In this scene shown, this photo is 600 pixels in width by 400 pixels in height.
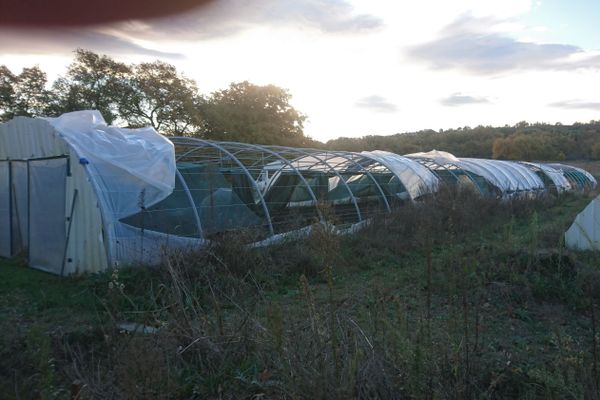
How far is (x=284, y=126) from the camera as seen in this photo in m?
34.4

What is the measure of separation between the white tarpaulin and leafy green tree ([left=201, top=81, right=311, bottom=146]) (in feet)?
71.1

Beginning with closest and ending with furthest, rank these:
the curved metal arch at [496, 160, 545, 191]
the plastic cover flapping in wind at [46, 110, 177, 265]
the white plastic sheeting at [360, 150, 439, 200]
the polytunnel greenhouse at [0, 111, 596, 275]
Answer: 1. the plastic cover flapping in wind at [46, 110, 177, 265]
2. the polytunnel greenhouse at [0, 111, 596, 275]
3. the white plastic sheeting at [360, 150, 439, 200]
4. the curved metal arch at [496, 160, 545, 191]

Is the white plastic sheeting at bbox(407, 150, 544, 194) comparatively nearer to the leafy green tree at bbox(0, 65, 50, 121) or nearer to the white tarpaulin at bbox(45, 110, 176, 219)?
the white tarpaulin at bbox(45, 110, 176, 219)

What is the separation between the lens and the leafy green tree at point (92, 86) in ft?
85.4

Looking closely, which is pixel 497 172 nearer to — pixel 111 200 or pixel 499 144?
pixel 111 200

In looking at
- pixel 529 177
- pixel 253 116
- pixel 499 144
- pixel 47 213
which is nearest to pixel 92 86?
pixel 253 116

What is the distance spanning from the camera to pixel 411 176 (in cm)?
1411

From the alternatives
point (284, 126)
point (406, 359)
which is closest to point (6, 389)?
point (406, 359)

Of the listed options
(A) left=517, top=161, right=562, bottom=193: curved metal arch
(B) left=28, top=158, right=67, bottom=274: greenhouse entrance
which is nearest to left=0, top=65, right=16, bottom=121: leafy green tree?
(B) left=28, top=158, right=67, bottom=274: greenhouse entrance

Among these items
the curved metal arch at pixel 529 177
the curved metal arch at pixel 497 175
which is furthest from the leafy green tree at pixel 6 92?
the curved metal arch at pixel 529 177

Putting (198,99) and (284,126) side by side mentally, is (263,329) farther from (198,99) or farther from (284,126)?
(284,126)

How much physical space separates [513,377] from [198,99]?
29.8m

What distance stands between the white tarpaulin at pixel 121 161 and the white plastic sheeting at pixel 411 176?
7260mm

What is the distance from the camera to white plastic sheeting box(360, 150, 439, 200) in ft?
44.5
